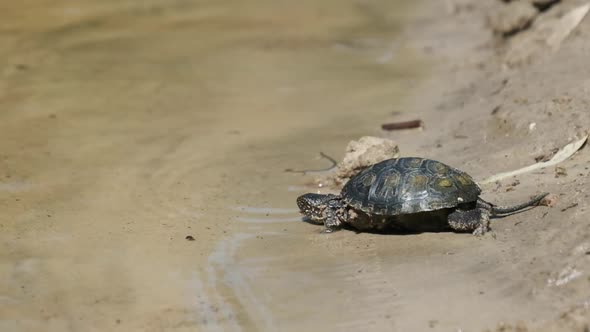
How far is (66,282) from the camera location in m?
5.91

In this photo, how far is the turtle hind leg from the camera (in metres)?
5.98

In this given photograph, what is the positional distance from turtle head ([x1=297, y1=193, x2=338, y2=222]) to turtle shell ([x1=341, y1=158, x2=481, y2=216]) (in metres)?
0.32

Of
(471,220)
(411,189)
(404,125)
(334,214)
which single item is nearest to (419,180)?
(411,189)

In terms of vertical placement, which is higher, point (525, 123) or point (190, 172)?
point (525, 123)

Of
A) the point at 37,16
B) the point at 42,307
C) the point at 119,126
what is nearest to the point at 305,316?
the point at 42,307

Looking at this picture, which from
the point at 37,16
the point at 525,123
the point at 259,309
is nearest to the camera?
the point at 259,309

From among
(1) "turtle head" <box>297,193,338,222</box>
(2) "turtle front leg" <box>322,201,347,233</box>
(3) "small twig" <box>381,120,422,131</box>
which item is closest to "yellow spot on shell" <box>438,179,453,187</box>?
(2) "turtle front leg" <box>322,201,347,233</box>

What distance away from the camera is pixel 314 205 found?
6.74 metres

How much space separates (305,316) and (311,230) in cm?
158

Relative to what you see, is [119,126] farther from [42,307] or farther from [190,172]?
[42,307]

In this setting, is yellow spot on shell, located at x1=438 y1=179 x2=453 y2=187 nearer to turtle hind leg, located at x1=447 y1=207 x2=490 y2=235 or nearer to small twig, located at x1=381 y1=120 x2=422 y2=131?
turtle hind leg, located at x1=447 y1=207 x2=490 y2=235

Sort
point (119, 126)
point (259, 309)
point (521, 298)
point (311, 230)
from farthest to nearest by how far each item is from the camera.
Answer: point (119, 126), point (311, 230), point (259, 309), point (521, 298)

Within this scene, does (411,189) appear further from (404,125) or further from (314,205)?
(404,125)

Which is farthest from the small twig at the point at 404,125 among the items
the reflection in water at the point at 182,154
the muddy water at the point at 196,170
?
the reflection in water at the point at 182,154
